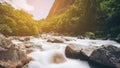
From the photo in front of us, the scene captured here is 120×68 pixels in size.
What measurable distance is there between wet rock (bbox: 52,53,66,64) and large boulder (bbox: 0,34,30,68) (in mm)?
2667

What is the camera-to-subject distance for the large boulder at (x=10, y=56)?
40.1ft

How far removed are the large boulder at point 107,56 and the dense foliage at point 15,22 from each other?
1694 cm

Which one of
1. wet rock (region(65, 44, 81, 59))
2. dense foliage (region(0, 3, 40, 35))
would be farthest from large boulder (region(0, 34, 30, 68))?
dense foliage (region(0, 3, 40, 35))

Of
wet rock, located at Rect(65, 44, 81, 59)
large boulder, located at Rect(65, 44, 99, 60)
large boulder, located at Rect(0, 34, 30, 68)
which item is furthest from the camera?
wet rock, located at Rect(65, 44, 81, 59)

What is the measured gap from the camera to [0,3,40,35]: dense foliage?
3017 cm

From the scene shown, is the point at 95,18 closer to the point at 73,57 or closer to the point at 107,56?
the point at 73,57

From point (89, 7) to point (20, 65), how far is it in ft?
111

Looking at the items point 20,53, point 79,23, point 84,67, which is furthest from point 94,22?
point 20,53

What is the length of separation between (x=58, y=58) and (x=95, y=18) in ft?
88.4

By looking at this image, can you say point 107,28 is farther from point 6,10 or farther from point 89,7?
point 6,10

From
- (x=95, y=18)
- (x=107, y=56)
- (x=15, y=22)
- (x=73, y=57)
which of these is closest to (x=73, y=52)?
(x=73, y=57)

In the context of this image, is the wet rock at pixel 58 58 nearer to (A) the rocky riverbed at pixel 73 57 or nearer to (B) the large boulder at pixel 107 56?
(A) the rocky riverbed at pixel 73 57

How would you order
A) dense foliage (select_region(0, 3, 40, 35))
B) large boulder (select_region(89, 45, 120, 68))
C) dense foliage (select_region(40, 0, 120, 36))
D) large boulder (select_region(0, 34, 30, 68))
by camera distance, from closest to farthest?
large boulder (select_region(0, 34, 30, 68))
large boulder (select_region(89, 45, 120, 68))
dense foliage (select_region(0, 3, 40, 35))
dense foliage (select_region(40, 0, 120, 36))

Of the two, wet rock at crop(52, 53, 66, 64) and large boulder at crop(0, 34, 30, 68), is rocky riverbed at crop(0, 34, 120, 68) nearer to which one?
wet rock at crop(52, 53, 66, 64)
